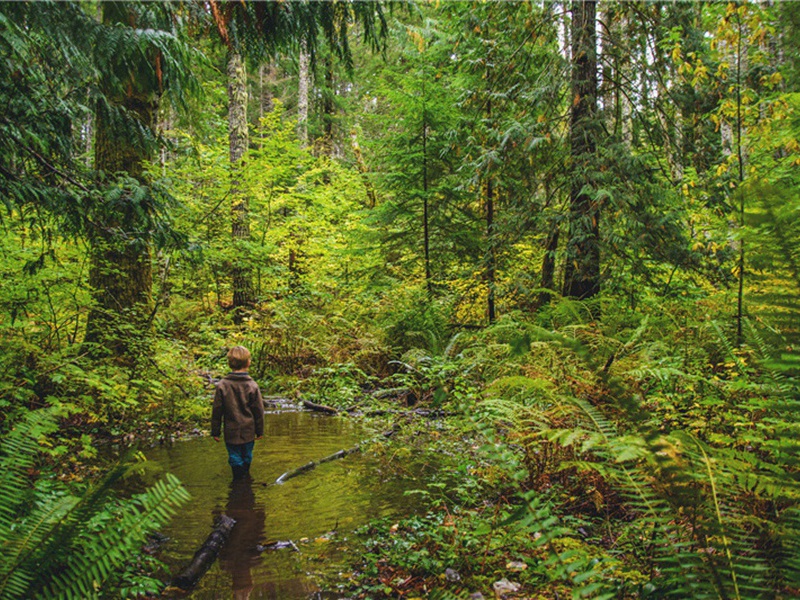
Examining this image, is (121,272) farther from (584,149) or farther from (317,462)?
(584,149)

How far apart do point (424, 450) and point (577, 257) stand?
3757mm

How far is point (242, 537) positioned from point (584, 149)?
688 centimetres

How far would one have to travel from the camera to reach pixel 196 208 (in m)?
11.2

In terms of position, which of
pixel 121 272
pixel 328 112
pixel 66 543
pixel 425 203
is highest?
pixel 328 112

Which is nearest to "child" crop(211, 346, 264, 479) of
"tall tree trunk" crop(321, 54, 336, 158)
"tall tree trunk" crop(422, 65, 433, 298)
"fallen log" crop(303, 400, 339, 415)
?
"fallen log" crop(303, 400, 339, 415)

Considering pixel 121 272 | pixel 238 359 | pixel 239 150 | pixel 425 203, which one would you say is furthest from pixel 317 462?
pixel 239 150

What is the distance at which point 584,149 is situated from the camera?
23.7 ft

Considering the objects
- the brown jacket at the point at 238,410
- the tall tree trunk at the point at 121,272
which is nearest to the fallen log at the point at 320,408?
the brown jacket at the point at 238,410

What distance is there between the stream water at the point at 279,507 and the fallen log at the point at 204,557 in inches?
2.2

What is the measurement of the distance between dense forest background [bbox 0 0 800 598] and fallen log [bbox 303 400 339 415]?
0.27m

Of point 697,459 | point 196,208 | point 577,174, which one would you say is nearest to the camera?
point 697,459

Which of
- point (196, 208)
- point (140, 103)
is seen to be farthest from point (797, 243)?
point (196, 208)

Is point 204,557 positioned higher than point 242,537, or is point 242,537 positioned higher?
point 204,557

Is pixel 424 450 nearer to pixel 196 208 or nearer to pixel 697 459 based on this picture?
pixel 697 459
